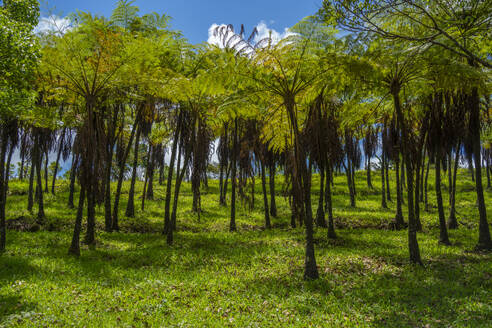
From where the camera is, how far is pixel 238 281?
8.55m

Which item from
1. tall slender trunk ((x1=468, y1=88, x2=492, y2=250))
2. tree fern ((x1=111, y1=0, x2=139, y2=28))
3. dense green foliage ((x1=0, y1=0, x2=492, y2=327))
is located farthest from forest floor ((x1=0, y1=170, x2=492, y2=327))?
tree fern ((x1=111, y1=0, x2=139, y2=28))

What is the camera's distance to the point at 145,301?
7.08m

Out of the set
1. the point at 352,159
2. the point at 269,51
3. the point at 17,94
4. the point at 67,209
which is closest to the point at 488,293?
the point at 269,51

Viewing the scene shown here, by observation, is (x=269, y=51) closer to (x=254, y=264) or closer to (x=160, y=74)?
(x=160, y=74)

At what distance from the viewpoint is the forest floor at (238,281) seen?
640 cm

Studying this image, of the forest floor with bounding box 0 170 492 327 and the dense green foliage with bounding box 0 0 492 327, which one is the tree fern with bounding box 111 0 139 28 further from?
the forest floor with bounding box 0 170 492 327

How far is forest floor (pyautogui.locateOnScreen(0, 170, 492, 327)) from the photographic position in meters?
6.40

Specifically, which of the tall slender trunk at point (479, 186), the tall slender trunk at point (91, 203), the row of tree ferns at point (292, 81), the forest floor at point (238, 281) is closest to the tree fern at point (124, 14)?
the row of tree ferns at point (292, 81)

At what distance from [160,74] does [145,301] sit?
8662mm

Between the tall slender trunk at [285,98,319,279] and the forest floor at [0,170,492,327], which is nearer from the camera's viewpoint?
the forest floor at [0,170,492,327]

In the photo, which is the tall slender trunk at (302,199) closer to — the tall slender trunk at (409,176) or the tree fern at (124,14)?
the tall slender trunk at (409,176)

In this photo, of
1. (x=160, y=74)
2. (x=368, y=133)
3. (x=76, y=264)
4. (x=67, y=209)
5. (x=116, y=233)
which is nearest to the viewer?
(x=76, y=264)

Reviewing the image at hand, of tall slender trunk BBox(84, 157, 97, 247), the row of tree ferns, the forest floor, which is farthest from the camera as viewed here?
tall slender trunk BBox(84, 157, 97, 247)

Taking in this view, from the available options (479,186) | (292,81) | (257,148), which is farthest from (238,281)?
(479,186)
